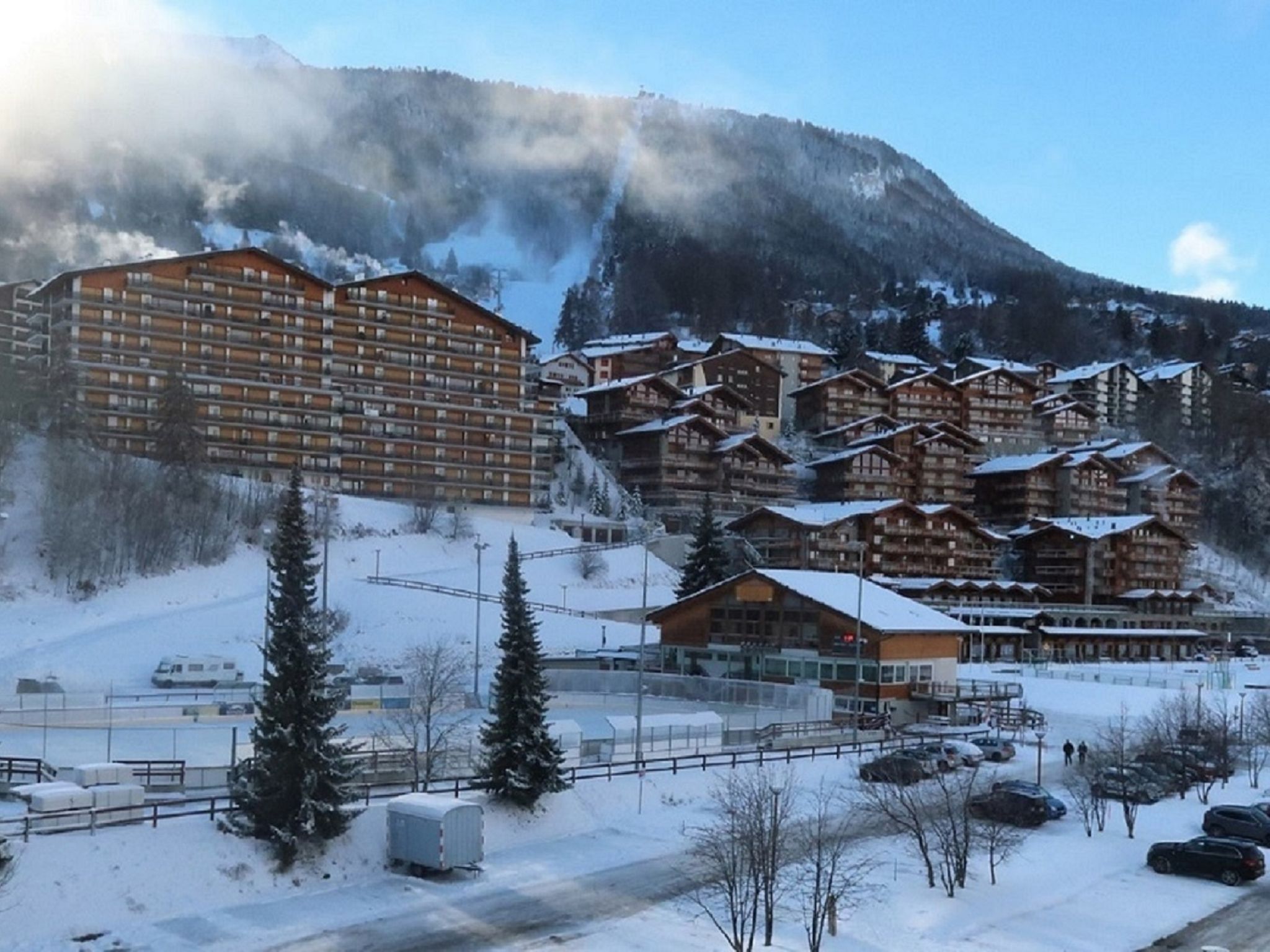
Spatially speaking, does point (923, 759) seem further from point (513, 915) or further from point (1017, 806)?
point (513, 915)

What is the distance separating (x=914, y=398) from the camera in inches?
5812

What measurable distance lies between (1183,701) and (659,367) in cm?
10111

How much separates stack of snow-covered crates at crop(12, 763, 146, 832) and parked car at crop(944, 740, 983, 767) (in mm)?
27423

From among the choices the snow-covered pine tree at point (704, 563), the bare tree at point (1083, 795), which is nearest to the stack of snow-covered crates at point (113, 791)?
the bare tree at point (1083, 795)

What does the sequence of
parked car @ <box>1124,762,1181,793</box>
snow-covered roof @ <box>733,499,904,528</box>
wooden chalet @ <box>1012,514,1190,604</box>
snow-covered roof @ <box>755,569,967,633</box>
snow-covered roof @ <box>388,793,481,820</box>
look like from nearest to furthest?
snow-covered roof @ <box>388,793,481,820</box> → parked car @ <box>1124,762,1181,793</box> → snow-covered roof @ <box>755,569,967,633</box> → snow-covered roof @ <box>733,499,904,528</box> → wooden chalet @ <box>1012,514,1190,604</box>

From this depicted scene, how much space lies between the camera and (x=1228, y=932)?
89.1 feet

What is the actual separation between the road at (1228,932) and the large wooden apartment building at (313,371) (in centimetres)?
7680

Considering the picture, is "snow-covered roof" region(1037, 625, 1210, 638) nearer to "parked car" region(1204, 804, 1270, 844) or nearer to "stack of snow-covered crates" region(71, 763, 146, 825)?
"parked car" region(1204, 804, 1270, 844)

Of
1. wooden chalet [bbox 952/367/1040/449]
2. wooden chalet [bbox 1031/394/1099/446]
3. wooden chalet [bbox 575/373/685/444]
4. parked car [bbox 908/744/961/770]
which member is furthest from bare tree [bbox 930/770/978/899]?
wooden chalet [bbox 1031/394/1099/446]

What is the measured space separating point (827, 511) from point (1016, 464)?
114 ft

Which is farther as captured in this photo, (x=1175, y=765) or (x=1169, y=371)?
(x=1169, y=371)

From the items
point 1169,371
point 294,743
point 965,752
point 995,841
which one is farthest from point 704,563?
point 1169,371

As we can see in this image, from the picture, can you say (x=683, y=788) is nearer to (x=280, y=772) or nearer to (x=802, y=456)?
(x=280, y=772)

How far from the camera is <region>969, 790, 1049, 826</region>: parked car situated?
122ft
